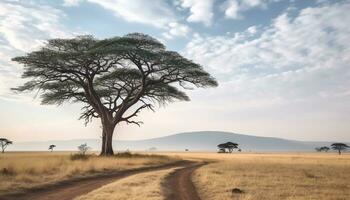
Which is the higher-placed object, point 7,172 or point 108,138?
point 108,138

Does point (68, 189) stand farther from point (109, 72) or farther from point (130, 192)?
point (109, 72)

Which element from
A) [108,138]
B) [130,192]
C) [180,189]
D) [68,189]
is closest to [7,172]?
[68,189]

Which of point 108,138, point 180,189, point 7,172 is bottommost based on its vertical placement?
point 180,189

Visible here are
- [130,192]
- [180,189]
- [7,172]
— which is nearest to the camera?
[130,192]

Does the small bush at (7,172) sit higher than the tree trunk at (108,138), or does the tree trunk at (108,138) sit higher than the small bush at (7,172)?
the tree trunk at (108,138)

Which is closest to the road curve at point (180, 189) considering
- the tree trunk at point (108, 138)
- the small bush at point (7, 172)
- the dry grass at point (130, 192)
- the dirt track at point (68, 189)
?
the dirt track at point (68, 189)

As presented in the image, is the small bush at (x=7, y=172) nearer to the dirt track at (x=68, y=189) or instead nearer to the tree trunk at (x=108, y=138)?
the dirt track at (x=68, y=189)

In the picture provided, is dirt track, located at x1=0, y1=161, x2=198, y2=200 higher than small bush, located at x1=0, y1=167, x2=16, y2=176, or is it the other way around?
small bush, located at x1=0, y1=167, x2=16, y2=176

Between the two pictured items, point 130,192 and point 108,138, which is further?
point 108,138

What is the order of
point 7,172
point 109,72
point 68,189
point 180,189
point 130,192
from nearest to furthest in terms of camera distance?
point 130,192
point 68,189
point 180,189
point 7,172
point 109,72

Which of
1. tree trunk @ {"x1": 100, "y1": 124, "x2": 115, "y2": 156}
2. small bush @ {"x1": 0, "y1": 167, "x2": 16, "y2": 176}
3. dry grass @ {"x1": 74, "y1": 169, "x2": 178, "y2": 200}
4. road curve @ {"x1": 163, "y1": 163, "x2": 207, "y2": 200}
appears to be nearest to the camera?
dry grass @ {"x1": 74, "y1": 169, "x2": 178, "y2": 200}

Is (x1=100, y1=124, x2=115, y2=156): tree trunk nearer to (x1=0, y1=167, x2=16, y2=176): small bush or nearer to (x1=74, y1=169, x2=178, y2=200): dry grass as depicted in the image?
(x1=0, y1=167, x2=16, y2=176): small bush

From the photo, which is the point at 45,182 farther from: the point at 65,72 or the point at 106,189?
the point at 65,72

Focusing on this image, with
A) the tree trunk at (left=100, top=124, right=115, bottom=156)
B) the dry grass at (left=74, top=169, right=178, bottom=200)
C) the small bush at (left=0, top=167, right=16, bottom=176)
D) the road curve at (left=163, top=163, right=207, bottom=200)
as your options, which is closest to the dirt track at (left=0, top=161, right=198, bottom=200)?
the road curve at (left=163, top=163, right=207, bottom=200)
